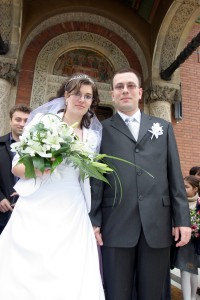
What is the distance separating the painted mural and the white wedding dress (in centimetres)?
473

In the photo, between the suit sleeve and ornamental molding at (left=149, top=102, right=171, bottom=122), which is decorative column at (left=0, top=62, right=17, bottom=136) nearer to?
ornamental molding at (left=149, top=102, right=171, bottom=122)

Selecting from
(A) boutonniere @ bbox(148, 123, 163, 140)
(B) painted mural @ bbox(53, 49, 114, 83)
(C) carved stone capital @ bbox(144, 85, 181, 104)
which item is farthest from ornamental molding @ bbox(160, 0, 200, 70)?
(A) boutonniere @ bbox(148, 123, 163, 140)

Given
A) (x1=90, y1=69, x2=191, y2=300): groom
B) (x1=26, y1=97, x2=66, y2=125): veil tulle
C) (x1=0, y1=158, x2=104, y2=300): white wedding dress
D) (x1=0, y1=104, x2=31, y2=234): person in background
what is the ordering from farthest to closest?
(x1=0, y1=104, x2=31, y2=234): person in background
(x1=26, y1=97, x2=66, y2=125): veil tulle
(x1=90, y1=69, x2=191, y2=300): groom
(x1=0, y1=158, x2=104, y2=300): white wedding dress

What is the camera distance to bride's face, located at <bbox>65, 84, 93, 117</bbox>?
188 centimetres

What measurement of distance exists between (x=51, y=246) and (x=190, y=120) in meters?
5.65

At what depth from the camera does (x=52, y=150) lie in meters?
1.48

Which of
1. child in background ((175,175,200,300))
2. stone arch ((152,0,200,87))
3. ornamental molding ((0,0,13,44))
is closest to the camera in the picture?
child in background ((175,175,200,300))

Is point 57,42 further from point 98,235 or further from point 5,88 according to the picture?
point 98,235

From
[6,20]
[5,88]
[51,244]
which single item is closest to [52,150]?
[51,244]

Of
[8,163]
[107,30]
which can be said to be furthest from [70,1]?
[8,163]

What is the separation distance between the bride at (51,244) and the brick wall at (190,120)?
485 centimetres

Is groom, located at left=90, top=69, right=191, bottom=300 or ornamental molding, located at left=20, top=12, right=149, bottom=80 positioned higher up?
ornamental molding, located at left=20, top=12, right=149, bottom=80

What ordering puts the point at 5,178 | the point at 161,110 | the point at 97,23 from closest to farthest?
the point at 5,178 → the point at 161,110 → the point at 97,23

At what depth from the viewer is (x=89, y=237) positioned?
1610 mm
